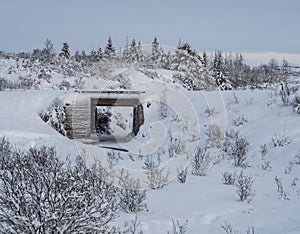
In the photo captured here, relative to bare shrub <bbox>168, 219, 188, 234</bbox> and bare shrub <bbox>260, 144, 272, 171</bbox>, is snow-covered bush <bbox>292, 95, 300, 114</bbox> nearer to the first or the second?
bare shrub <bbox>260, 144, 272, 171</bbox>

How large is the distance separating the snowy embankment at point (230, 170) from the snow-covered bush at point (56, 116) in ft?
0.83

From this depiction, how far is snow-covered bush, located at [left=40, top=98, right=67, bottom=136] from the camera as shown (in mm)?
12680

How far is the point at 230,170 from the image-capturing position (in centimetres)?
805

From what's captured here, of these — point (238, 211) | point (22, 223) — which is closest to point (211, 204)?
point (238, 211)

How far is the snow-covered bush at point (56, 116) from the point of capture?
12680mm

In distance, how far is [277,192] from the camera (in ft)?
19.1

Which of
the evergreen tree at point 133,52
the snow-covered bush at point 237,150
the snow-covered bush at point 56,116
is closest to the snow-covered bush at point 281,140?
the snow-covered bush at point 237,150

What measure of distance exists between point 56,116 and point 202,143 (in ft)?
17.3

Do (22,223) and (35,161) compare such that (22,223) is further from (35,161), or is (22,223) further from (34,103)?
(34,103)

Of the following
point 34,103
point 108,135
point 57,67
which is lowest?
point 108,135

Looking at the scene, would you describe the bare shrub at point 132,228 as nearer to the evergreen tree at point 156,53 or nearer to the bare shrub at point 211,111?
the bare shrub at point 211,111

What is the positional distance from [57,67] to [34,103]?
57.3 ft

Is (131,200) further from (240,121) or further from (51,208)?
(240,121)

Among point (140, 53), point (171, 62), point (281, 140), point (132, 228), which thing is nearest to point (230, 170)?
point (281, 140)
